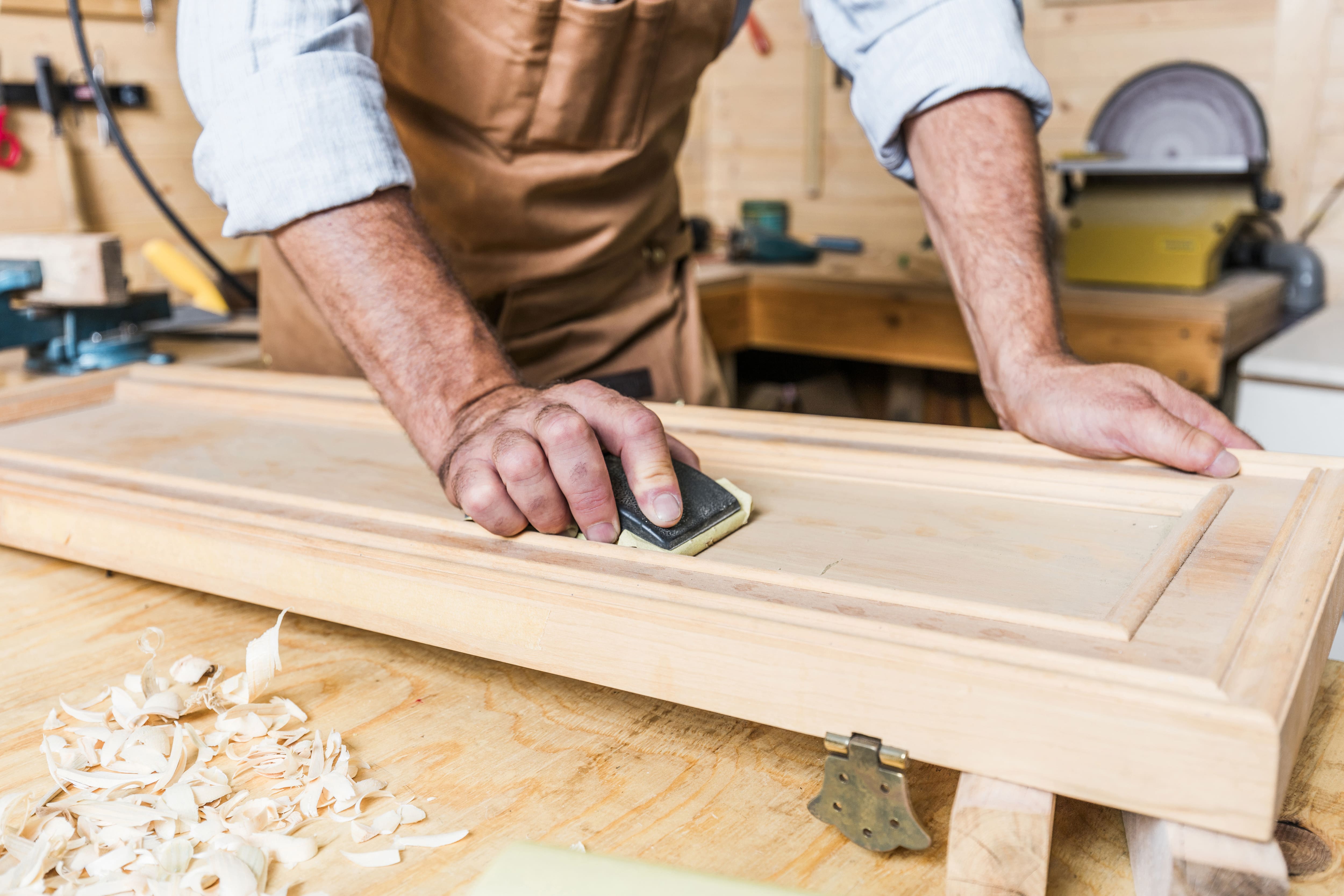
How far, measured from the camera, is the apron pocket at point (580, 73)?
113 cm

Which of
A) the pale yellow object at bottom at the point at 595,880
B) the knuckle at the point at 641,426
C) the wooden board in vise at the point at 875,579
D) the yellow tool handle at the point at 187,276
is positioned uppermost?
the yellow tool handle at the point at 187,276

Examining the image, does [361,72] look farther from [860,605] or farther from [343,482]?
[860,605]

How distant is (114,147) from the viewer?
1960 mm

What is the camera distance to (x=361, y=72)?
33.2 inches

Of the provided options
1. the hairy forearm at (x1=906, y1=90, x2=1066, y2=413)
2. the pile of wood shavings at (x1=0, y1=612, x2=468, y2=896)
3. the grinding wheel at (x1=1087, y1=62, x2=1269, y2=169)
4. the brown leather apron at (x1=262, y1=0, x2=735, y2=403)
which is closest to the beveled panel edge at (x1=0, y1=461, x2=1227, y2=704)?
the pile of wood shavings at (x1=0, y1=612, x2=468, y2=896)

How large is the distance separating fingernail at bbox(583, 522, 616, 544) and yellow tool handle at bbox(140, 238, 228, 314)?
133 cm

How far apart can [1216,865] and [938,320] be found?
1.74 m

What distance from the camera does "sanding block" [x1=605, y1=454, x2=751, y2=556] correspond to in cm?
69

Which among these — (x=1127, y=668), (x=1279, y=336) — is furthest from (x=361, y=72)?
(x=1279, y=336)

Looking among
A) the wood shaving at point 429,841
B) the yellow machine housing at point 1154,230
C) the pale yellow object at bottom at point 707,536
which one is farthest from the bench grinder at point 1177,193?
the wood shaving at point 429,841

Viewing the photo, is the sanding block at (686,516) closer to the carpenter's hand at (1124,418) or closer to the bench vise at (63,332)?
the carpenter's hand at (1124,418)

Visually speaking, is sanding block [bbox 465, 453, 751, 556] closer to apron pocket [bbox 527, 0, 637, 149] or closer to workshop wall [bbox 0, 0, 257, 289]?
apron pocket [bbox 527, 0, 637, 149]

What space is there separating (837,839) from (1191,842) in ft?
0.57

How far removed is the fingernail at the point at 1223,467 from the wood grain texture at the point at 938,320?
977mm
